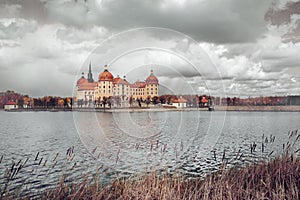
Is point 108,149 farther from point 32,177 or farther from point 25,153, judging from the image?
point 32,177

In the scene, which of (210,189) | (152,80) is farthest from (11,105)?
(210,189)

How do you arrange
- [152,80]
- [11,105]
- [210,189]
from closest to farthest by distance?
1. [210,189]
2. [152,80]
3. [11,105]

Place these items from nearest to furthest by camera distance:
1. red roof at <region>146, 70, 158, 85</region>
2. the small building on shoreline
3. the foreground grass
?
1. the foreground grass
2. red roof at <region>146, 70, 158, 85</region>
3. the small building on shoreline

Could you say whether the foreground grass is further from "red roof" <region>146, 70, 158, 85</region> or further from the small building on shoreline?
the small building on shoreline

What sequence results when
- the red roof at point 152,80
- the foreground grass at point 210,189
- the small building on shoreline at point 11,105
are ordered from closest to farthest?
the foreground grass at point 210,189 → the red roof at point 152,80 → the small building on shoreline at point 11,105

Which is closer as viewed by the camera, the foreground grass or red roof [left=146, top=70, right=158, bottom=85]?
the foreground grass

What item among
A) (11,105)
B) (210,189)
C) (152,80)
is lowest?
(210,189)

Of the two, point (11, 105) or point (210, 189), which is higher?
point (11, 105)

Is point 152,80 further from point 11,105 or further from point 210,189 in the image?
point 11,105

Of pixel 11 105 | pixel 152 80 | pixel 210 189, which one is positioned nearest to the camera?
pixel 210 189

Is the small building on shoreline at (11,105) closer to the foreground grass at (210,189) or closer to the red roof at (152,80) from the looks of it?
the red roof at (152,80)

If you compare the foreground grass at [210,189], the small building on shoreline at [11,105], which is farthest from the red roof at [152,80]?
the small building on shoreline at [11,105]

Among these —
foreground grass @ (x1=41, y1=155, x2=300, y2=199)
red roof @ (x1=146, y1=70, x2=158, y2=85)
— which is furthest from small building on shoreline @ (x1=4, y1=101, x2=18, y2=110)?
foreground grass @ (x1=41, y1=155, x2=300, y2=199)

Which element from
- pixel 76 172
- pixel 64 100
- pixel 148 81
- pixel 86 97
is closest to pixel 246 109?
pixel 86 97
